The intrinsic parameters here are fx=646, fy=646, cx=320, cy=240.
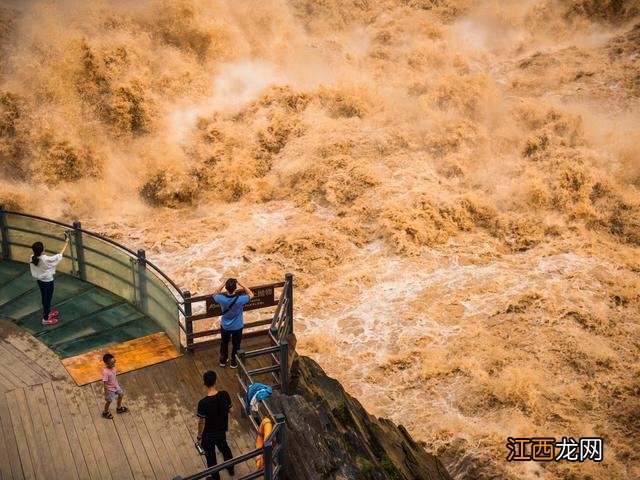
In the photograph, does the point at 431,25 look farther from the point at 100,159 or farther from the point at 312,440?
the point at 312,440

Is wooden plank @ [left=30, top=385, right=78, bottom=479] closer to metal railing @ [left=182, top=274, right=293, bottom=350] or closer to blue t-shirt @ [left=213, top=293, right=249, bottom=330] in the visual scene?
metal railing @ [left=182, top=274, right=293, bottom=350]

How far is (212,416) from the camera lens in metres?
6.55

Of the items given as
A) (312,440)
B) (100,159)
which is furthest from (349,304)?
(100,159)

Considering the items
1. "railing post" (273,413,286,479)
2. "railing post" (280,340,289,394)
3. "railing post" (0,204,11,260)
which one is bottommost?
"railing post" (273,413,286,479)

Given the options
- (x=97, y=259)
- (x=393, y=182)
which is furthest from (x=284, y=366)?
(x=393, y=182)

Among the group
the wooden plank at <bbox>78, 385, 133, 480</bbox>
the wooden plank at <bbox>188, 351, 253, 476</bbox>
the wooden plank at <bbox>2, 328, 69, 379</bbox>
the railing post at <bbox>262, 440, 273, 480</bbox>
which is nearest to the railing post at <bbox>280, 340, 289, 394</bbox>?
the wooden plank at <bbox>188, 351, 253, 476</bbox>

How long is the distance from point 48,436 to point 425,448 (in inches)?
251

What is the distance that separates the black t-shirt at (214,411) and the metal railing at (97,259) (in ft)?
8.38

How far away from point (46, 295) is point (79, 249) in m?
1.21

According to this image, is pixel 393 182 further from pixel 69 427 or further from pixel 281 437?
pixel 281 437

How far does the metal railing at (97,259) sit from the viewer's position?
9.30 m

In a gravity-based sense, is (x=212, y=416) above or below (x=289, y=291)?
below

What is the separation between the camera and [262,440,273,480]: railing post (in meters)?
5.89

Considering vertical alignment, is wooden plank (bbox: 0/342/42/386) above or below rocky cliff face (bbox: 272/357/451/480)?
above
